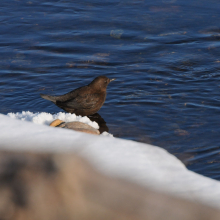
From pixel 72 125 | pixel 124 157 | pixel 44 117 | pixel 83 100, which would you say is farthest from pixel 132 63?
pixel 124 157

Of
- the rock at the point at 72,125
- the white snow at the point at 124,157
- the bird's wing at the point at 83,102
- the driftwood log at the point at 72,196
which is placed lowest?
the bird's wing at the point at 83,102

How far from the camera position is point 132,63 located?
27.7 ft

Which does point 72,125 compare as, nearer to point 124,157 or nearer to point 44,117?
point 44,117

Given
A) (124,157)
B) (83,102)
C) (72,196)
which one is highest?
(124,157)

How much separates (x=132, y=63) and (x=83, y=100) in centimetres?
251

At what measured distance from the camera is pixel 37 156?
64.3 inches

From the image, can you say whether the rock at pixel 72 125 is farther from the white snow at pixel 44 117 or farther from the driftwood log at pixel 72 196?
the driftwood log at pixel 72 196

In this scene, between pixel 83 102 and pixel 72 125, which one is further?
pixel 83 102

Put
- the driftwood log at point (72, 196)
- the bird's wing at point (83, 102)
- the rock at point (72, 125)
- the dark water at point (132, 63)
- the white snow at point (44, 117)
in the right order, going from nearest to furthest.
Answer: the driftwood log at point (72, 196) → the rock at point (72, 125) → the white snow at point (44, 117) → the dark water at point (132, 63) → the bird's wing at point (83, 102)

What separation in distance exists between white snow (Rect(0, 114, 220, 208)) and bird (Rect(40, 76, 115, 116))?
4436 millimetres

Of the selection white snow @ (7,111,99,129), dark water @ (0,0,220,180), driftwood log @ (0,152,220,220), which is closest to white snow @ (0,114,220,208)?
driftwood log @ (0,152,220,220)

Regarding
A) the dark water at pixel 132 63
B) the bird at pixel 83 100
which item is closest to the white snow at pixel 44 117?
the bird at pixel 83 100

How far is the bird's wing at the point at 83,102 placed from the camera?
624cm

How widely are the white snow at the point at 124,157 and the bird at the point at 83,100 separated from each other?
4.44m
